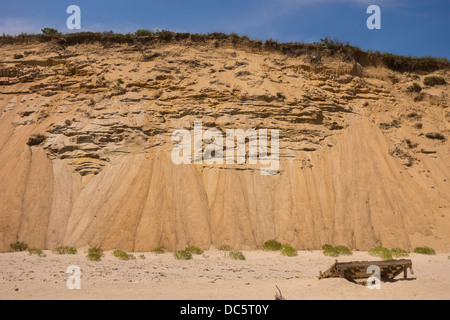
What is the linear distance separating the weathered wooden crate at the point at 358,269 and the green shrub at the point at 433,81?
2202cm

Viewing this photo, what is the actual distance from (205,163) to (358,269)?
12253 mm

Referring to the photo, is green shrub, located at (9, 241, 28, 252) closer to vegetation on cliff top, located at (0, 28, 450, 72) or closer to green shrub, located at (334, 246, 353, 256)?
green shrub, located at (334, 246, 353, 256)

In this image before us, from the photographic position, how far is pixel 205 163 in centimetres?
2288

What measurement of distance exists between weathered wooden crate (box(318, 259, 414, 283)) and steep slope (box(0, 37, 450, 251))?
25.2 ft

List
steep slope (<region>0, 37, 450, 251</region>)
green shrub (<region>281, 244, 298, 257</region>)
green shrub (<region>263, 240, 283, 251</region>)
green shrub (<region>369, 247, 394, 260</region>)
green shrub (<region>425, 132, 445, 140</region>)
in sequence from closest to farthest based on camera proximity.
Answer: green shrub (<region>369, 247, 394, 260</region>), green shrub (<region>281, 244, 298, 257</region>), green shrub (<region>263, 240, 283, 251</region>), steep slope (<region>0, 37, 450, 251</region>), green shrub (<region>425, 132, 445, 140</region>)

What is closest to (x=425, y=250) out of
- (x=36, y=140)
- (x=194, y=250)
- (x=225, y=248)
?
(x=225, y=248)

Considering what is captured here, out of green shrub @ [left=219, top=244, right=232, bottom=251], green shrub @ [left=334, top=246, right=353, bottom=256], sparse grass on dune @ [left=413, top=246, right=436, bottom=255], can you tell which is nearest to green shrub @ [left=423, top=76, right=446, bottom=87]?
sparse grass on dune @ [left=413, top=246, right=436, bottom=255]

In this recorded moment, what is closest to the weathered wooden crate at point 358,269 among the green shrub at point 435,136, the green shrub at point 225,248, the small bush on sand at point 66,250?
the green shrub at point 225,248

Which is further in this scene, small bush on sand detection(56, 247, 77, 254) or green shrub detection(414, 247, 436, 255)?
green shrub detection(414, 247, 436, 255)

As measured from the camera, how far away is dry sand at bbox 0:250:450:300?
9633 mm

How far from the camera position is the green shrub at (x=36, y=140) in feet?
77.3

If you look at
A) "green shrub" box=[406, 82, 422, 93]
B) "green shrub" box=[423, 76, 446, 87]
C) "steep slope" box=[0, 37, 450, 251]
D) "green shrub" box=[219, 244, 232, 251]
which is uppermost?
"green shrub" box=[423, 76, 446, 87]

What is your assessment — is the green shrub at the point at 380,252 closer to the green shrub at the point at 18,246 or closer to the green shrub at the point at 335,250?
the green shrub at the point at 335,250
